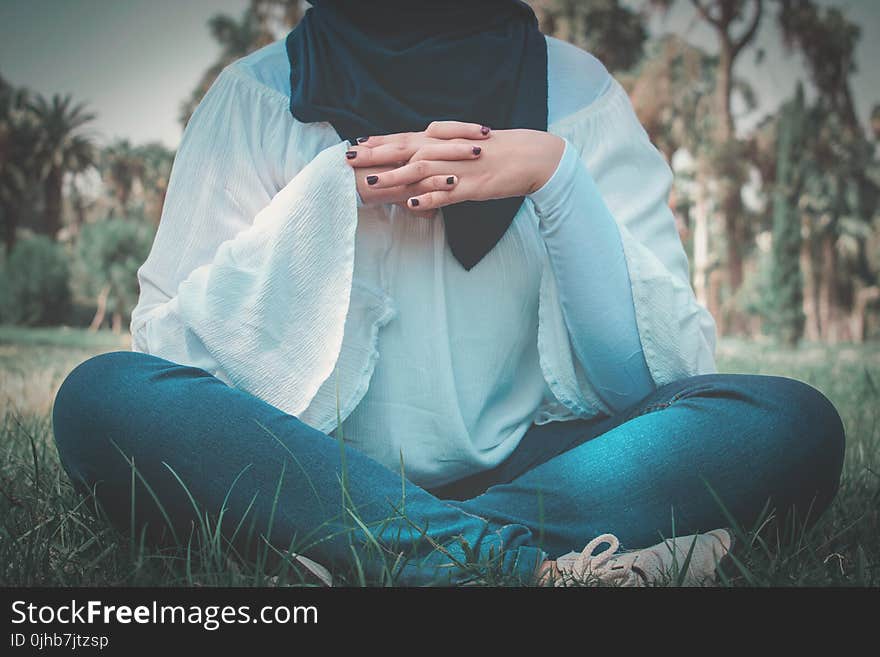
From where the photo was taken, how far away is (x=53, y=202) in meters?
8.14

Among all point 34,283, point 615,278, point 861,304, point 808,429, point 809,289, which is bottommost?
point 861,304

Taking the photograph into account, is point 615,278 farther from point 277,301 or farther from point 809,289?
point 809,289

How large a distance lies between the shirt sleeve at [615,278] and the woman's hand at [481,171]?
4cm

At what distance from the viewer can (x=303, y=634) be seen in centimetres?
91

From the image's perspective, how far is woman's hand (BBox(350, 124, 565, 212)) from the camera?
126 centimetres

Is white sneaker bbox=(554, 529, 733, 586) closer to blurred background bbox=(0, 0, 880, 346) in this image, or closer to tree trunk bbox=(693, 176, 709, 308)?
blurred background bbox=(0, 0, 880, 346)

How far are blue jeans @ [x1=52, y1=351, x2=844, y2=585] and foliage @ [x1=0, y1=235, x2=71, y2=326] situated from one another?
8.71 meters

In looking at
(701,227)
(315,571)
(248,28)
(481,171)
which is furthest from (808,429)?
(701,227)

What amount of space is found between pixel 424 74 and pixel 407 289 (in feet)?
1.39

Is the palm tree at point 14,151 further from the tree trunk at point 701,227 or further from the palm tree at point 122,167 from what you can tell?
the tree trunk at point 701,227

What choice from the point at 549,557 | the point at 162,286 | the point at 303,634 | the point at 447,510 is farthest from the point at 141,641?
the point at 162,286

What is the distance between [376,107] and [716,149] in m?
10.6

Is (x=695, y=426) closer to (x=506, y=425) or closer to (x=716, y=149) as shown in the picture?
(x=506, y=425)

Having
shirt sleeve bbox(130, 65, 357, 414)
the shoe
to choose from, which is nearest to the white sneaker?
the shoe
